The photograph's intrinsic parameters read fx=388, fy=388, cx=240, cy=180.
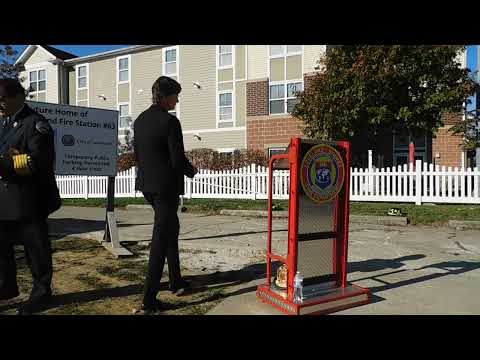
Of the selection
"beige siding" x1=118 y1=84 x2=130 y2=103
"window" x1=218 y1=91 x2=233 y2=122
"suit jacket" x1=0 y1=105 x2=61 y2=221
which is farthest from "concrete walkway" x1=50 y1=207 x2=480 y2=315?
"beige siding" x1=118 y1=84 x2=130 y2=103

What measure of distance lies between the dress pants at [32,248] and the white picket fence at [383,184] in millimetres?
7677

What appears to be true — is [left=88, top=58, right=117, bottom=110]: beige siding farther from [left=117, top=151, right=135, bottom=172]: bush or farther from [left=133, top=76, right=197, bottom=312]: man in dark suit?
[left=133, top=76, right=197, bottom=312]: man in dark suit

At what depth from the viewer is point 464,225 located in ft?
26.5

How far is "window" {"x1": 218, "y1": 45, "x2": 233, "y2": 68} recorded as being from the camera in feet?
69.8

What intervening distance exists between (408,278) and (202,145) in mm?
18411

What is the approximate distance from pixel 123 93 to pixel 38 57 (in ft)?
25.4

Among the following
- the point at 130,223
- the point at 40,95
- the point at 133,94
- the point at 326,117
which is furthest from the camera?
the point at 40,95

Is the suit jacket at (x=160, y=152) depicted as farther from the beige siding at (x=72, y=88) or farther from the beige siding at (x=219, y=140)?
the beige siding at (x=72, y=88)

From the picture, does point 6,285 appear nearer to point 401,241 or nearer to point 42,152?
point 42,152

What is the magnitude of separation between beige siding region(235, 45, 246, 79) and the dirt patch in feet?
54.8

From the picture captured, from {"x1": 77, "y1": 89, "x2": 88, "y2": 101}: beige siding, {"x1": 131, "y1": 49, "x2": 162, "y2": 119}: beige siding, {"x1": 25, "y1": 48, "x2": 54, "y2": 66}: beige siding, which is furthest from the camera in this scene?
{"x1": 25, "y1": 48, "x2": 54, "y2": 66}: beige siding

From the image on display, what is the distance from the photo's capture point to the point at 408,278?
4.30m

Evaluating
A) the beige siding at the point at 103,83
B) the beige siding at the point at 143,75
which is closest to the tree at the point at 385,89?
the beige siding at the point at 143,75
